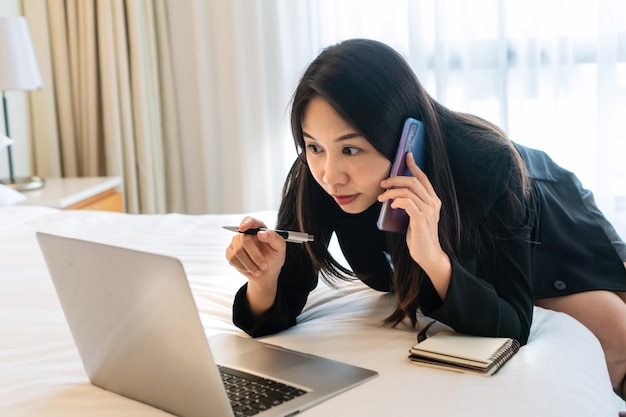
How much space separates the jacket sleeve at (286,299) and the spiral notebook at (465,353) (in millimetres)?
284

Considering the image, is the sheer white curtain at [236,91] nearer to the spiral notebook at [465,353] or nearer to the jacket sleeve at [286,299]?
the jacket sleeve at [286,299]

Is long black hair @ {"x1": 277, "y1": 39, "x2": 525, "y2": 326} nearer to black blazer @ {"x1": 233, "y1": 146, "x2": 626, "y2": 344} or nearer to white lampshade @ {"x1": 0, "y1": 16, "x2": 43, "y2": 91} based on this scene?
black blazer @ {"x1": 233, "y1": 146, "x2": 626, "y2": 344}

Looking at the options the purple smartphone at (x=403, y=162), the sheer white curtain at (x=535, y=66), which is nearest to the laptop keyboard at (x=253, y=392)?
the purple smartphone at (x=403, y=162)

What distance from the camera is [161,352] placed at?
0.95m

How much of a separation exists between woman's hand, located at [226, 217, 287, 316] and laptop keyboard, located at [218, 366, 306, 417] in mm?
229

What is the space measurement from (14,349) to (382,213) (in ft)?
2.11

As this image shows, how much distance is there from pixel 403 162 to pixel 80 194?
191cm

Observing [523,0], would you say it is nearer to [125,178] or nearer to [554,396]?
[125,178]

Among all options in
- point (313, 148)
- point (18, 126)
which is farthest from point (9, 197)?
point (313, 148)

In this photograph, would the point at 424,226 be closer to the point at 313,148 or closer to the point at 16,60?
the point at 313,148

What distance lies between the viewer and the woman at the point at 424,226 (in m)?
1.17

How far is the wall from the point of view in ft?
10.6

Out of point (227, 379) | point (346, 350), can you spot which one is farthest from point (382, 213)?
point (227, 379)

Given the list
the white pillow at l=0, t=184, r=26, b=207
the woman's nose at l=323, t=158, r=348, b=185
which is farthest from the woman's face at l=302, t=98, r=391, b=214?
the white pillow at l=0, t=184, r=26, b=207
